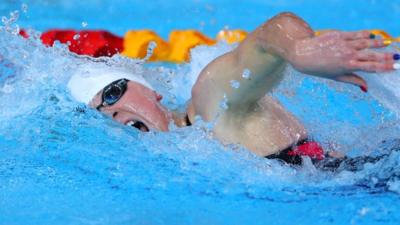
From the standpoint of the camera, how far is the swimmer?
1154mm

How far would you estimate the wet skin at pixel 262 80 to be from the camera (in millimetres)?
1147

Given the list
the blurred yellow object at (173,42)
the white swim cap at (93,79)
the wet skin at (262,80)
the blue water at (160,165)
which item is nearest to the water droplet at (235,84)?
the wet skin at (262,80)

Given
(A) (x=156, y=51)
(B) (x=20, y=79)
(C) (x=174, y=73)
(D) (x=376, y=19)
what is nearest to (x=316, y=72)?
(B) (x=20, y=79)

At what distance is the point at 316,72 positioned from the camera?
1193 millimetres

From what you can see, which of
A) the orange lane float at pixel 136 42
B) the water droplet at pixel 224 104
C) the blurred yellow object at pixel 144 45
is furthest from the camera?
the blurred yellow object at pixel 144 45

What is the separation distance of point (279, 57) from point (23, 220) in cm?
65

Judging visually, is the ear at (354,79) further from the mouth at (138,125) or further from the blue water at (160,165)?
the mouth at (138,125)

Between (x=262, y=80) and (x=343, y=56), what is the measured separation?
1.24ft

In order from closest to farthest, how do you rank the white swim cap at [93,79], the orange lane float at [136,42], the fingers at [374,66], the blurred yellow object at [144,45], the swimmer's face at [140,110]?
the fingers at [374,66]
the swimmer's face at [140,110]
the white swim cap at [93,79]
the orange lane float at [136,42]
the blurred yellow object at [144,45]

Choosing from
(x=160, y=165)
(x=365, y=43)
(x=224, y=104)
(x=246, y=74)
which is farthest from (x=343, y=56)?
(x=160, y=165)

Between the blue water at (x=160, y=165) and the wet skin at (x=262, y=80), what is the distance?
0.05 m

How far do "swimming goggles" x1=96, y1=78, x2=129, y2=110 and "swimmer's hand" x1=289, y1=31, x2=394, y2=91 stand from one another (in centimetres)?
69

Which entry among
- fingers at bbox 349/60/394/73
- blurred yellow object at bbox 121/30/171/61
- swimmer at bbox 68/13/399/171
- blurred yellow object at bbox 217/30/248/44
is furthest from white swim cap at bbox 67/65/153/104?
blurred yellow object at bbox 217/30/248/44

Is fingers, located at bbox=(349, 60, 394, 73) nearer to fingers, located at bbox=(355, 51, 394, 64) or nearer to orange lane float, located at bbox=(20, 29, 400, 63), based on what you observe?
fingers, located at bbox=(355, 51, 394, 64)
